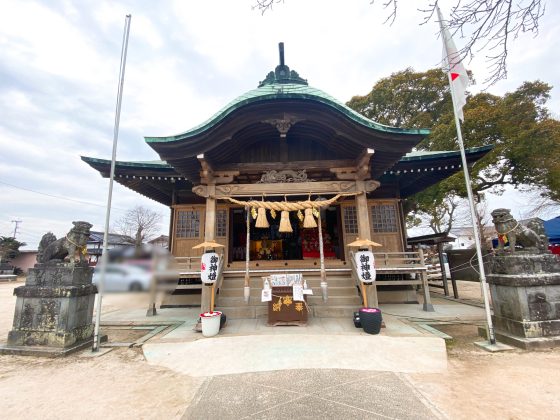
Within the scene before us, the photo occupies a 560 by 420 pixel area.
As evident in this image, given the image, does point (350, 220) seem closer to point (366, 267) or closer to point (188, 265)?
point (366, 267)

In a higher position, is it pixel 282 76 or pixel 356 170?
pixel 282 76

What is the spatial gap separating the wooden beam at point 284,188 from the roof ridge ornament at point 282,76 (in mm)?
5556

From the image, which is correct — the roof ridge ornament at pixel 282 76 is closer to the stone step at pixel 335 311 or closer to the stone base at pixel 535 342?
the stone step at pixel 335 311

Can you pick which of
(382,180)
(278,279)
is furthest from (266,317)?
(382,180)

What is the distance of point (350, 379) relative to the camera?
407 cm

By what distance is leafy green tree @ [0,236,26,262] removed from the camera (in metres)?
31.2

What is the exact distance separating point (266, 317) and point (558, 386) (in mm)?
6095

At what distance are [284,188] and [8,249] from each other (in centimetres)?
4126

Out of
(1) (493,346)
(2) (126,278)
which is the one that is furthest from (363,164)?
(2) (126,278)

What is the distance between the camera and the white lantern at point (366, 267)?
718cm

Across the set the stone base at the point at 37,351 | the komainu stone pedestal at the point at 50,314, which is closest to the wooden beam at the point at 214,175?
the komainu stone pedestal at the point at 50,314

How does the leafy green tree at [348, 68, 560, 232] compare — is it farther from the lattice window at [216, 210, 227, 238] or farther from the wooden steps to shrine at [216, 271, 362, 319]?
the lattice window at [216, 210, 227, 238]

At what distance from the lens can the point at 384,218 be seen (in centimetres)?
1109

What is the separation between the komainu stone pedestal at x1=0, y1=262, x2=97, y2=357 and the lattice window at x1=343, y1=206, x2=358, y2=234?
353 inches
